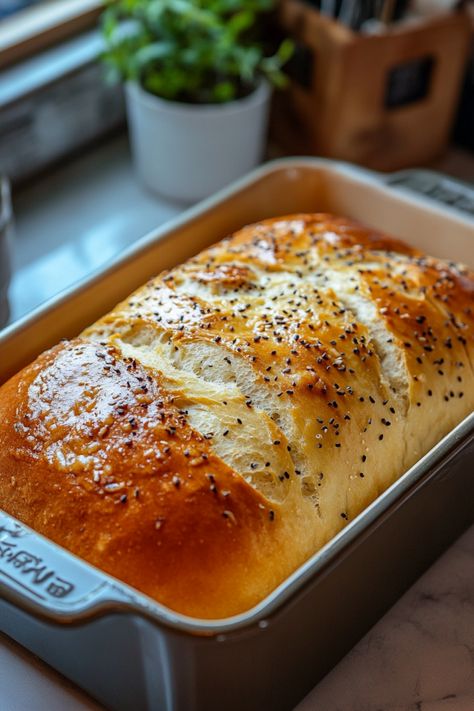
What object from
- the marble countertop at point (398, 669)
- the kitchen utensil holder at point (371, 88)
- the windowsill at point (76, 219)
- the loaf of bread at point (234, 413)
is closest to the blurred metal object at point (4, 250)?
the windowsill at point (76, 219)

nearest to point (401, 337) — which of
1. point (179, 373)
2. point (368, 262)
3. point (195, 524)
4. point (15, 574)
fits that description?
point (368, 262)

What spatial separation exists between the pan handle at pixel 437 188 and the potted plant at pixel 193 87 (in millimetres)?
364

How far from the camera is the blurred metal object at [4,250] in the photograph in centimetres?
160

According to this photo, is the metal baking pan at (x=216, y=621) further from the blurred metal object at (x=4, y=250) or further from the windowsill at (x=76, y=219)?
the windowsill at (x=76, y=219)

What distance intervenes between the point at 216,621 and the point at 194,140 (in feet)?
4.10

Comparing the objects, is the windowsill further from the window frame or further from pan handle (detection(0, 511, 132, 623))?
pan handle (detection(0, 511, 132, 623))

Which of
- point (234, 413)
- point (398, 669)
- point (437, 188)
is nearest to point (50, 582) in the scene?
point (234, 413)

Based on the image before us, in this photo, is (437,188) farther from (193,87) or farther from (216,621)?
(216,621)

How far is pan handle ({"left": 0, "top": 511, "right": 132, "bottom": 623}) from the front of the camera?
3.17ft

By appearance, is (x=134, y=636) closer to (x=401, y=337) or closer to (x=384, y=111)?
(x=401, y=337)

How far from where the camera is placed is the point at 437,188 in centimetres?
182

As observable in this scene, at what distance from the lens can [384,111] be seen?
211cm

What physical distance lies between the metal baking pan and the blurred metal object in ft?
0.66

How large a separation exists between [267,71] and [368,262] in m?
0.72
